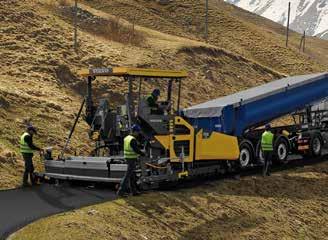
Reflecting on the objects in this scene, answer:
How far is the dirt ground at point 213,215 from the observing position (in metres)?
12.5

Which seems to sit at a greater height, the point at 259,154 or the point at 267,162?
the point at 259,154

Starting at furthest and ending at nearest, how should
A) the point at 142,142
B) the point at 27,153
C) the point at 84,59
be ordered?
the point at 84,59
the point at 27,153
the point at 142,142

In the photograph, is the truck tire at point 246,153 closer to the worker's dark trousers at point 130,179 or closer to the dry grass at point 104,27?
the worker's dark trousers at point 130,179

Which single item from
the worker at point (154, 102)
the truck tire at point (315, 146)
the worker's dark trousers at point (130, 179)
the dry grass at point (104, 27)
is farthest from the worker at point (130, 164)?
the dry grass at point (104, 27)

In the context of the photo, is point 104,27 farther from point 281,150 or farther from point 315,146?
point 281,150

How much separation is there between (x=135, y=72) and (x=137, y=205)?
3803 millimetres

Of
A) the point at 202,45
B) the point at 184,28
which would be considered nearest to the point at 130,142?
the point at 202,45

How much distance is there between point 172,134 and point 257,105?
15.7 ft

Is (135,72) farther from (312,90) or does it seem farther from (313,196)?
(312,90)

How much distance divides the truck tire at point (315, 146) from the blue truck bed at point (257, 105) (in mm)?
1277

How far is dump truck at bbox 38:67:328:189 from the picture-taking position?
15945 mm

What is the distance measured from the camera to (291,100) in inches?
843

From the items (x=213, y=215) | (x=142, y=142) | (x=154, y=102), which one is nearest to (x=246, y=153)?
(x=154, y=102)

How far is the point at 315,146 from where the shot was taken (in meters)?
22.1
